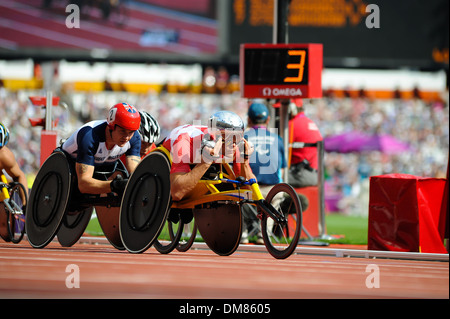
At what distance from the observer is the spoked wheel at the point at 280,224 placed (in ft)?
30.8

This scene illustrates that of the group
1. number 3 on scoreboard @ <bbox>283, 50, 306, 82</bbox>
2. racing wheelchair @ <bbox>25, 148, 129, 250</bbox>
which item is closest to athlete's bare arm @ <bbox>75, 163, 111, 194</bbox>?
racing wheelchair @ <bbox>25, 148, 129, 250</bbox>

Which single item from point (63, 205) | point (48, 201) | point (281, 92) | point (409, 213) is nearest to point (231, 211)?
point (63, 205)

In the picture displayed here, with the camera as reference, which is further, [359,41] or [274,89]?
[359,41]

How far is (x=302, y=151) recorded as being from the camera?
14.2 metres

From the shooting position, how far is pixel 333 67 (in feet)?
130

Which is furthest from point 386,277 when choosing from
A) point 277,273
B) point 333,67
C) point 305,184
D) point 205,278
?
point 333,67

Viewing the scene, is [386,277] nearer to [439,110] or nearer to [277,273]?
[277,273]

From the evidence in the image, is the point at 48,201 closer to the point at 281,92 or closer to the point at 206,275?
the point at 206,275

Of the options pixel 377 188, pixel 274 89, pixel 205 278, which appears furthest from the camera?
pixel 274 89

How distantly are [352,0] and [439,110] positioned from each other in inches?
250

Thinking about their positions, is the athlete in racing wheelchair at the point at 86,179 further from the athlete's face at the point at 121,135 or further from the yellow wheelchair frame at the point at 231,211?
the yellow wheelchair frame at the point at 231,211

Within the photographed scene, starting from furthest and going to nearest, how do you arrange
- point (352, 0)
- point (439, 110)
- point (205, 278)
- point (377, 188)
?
point (439, 110)
point (352, 0)
point (377, 188)
point (205, 278)

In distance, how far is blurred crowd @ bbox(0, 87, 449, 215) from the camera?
3095 centimetres

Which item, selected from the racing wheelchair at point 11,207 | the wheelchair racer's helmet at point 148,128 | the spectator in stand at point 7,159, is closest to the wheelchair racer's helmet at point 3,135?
the spectator in stand at point 7,159
